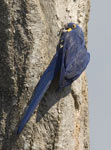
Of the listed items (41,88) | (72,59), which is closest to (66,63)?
(72,59)

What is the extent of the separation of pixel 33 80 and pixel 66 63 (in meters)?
0.27

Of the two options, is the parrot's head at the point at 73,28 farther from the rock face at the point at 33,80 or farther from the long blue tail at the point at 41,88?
the long blue tail at the point at 41,88

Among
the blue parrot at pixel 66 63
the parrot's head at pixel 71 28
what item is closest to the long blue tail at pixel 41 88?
the blue parrot at pixel 66 63

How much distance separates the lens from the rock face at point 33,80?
5.09 metres

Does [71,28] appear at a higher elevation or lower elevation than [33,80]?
higher

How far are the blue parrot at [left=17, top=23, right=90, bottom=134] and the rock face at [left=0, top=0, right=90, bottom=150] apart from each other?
66mm

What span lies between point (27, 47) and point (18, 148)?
0.74 m

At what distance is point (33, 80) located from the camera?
5.09m

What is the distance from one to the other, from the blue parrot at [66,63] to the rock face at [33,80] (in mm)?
66

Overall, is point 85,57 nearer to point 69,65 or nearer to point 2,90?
point 69,65

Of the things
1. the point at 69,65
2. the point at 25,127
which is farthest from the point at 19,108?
the point at 69,65

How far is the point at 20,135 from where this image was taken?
5.05 m

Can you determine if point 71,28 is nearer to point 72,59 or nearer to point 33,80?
point 72,59

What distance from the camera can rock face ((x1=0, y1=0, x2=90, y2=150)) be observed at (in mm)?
5090
